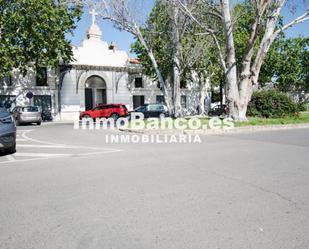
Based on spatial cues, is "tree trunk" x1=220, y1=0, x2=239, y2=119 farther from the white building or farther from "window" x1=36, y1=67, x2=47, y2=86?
"window" x1=36, y1=67, x2=47, y2=86

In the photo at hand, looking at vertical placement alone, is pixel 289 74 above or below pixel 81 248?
above

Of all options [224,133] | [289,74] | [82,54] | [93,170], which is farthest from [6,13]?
[289,74]

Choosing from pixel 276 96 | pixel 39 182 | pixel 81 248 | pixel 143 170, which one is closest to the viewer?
pixel 81 248

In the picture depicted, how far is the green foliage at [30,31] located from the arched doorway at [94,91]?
306 inches

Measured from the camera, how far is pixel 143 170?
6773 millimetres

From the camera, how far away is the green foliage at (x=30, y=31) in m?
26.7

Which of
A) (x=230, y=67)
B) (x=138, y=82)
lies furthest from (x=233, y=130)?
(x=138, y=82)

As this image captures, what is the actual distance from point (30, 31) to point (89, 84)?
1070 centimetres

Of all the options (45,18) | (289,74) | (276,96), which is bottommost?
(276,96)

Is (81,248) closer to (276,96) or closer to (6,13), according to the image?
(276,96)

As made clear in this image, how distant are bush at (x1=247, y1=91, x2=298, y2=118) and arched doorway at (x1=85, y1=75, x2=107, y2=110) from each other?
2074cm

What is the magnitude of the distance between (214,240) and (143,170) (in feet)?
11.7

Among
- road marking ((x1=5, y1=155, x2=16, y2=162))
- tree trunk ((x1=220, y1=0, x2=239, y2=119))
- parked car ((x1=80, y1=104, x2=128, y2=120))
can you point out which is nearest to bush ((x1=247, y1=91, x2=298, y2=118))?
tree trunk ((x1=220, y1=0, x2=239, y2=119))

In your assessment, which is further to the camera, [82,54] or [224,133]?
[82,54]
